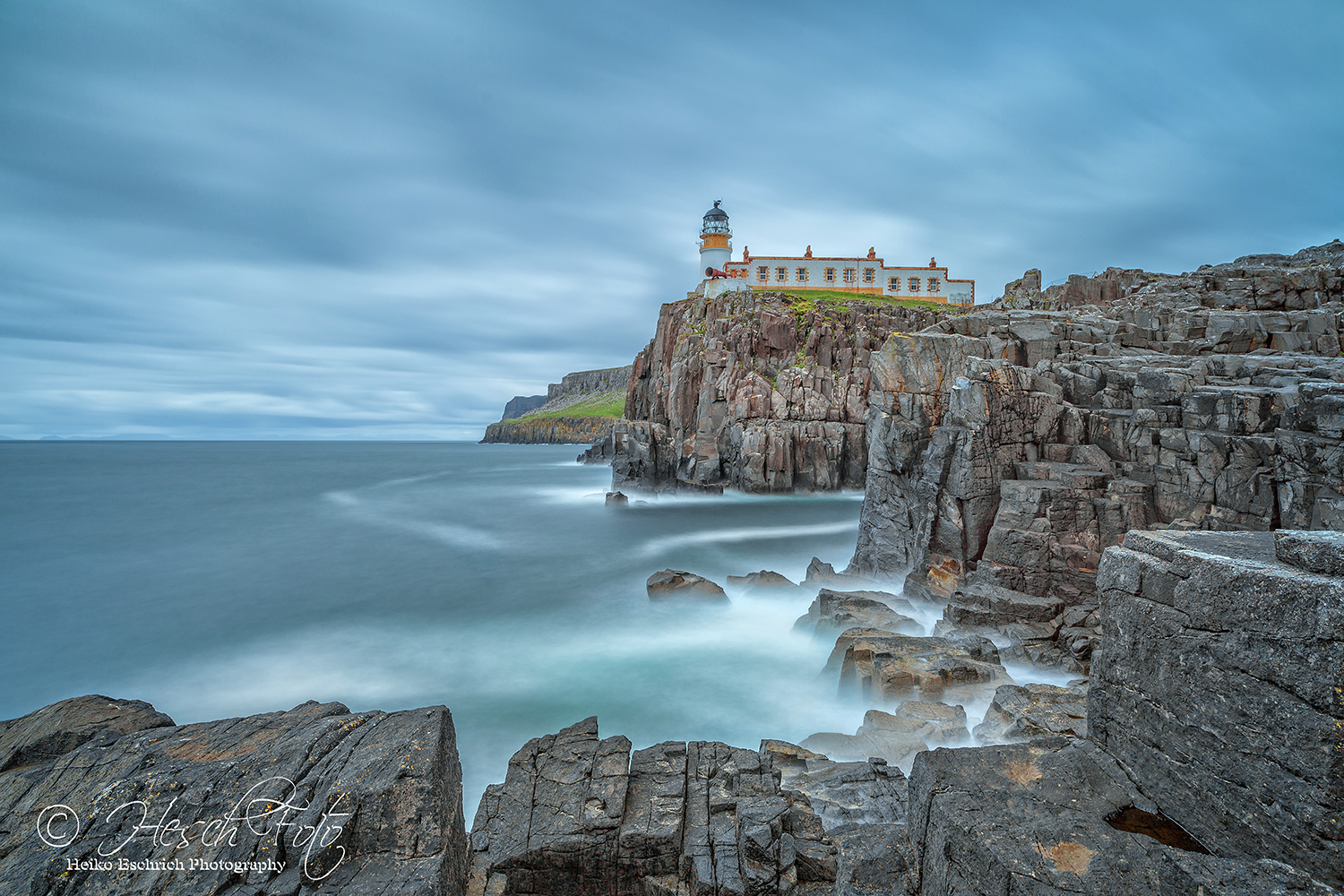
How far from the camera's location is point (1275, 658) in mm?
3877

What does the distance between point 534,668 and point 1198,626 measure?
45.2 ft

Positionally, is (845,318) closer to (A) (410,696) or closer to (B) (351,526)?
(B) (351,526)

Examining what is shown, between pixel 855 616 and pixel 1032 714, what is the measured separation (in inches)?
233

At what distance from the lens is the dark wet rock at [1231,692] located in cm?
360

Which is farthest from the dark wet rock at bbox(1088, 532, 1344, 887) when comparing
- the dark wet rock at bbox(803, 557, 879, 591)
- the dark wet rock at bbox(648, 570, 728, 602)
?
the dark wet rock at bbox(803, 557, 879, 591)

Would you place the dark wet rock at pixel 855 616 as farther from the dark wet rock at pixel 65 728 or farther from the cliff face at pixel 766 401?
the cliff face at pixel 766 401

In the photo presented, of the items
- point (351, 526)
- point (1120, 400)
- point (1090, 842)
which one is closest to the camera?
point (1090, 842)

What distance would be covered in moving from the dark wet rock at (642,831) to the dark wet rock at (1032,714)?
3752 millimetres

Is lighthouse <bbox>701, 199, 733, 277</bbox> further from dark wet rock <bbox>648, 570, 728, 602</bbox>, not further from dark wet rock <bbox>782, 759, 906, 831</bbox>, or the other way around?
dark wet rock <bbox>782, 759, 906, 831</bbox>

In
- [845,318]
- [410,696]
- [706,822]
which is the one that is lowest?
[410,696]

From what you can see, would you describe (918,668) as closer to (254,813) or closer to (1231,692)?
(1231,692)

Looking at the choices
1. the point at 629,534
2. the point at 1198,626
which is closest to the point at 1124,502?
the point at 1198,626

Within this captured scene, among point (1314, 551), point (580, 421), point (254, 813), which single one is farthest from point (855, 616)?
point (580, 421)

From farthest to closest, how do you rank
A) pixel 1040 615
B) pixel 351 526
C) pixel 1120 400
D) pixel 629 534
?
pixel 351 526, pixel 629 534, pixel 1120 400, pixel 1040 615
